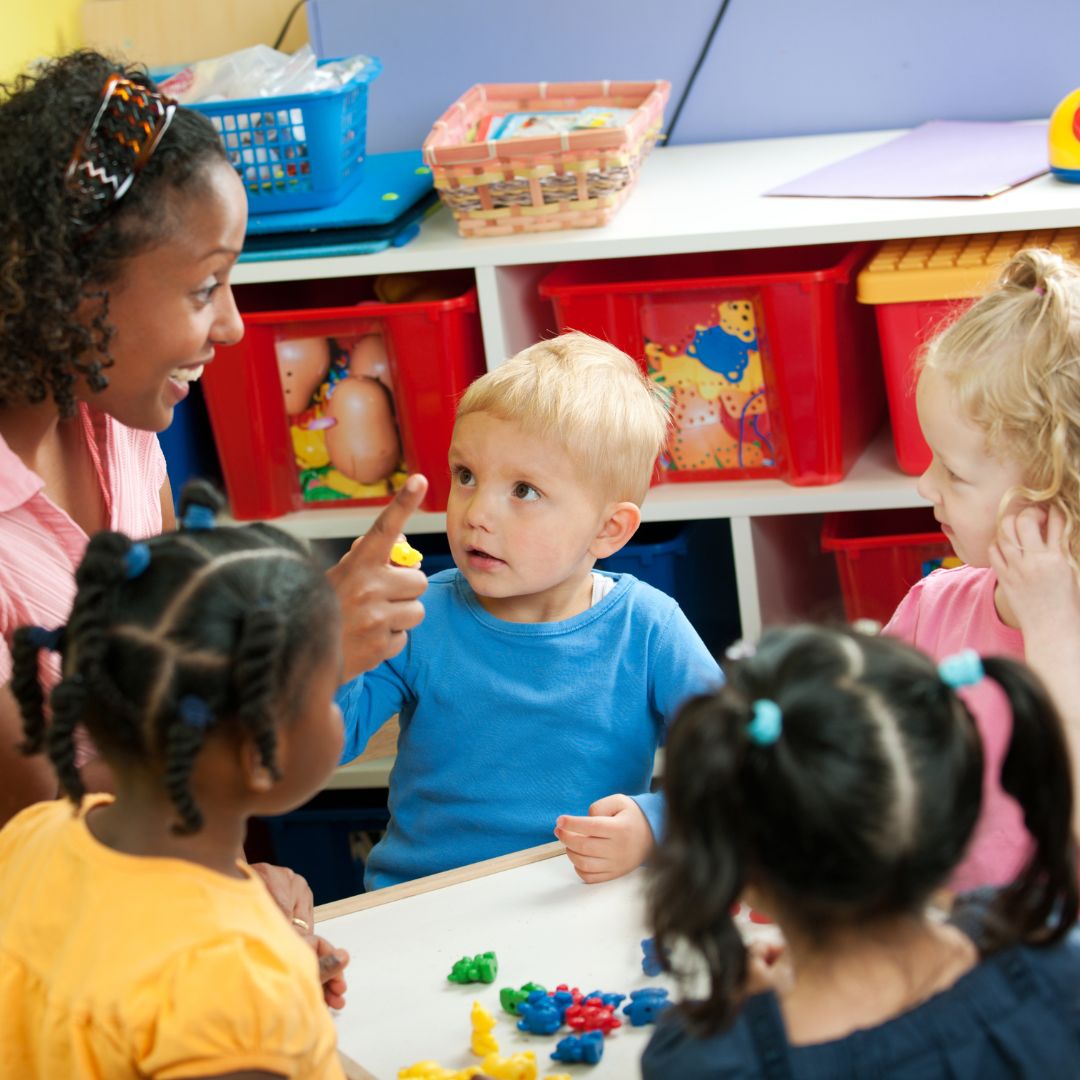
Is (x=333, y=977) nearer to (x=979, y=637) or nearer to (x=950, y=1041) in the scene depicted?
(x=950, y=1041)

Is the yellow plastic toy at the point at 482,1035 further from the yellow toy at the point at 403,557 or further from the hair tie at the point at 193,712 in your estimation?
the yellow toy at the point at 403,557

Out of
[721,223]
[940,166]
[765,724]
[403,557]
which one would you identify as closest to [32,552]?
[403,557]

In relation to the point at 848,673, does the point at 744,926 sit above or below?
below

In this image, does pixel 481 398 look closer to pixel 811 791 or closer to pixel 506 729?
pixel 506 729

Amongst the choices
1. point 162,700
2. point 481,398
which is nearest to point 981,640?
point 481,398

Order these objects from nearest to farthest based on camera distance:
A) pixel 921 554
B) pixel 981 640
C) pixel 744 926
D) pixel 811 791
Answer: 1. pixel 811 791
2. pixel 744 926
3. pixel 981 640
4. pixel 921 554

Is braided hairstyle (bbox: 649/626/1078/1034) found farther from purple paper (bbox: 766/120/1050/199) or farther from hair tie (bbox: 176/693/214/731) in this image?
purple paper (bbox: 766/120/1050/199)

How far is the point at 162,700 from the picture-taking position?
0.78 meters

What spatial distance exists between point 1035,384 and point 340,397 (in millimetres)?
1004

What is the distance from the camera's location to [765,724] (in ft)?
2.36

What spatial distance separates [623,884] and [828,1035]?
1.36 ft

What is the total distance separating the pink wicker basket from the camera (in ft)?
5.74

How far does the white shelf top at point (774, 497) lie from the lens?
1.85 metres

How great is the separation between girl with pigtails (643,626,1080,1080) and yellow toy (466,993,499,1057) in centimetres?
20
